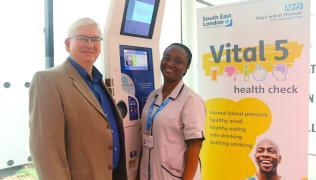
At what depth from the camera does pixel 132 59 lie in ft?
7.19

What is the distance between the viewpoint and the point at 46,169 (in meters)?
1.36

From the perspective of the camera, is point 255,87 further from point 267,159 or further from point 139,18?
point 139,18

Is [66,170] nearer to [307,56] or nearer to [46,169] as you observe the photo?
[46,169]

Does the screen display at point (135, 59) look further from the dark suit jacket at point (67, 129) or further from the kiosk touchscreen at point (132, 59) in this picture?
the dark suit jacket at point (67, 129)

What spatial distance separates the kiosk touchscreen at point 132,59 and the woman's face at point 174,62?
30cm

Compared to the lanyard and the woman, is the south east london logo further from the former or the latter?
the lanyard

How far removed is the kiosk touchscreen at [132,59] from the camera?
2.02m

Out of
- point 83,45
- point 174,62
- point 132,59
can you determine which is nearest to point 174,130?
point 174,62

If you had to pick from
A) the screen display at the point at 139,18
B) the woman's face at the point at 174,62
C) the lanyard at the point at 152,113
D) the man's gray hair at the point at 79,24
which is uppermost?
the screen display at the point at 139,18

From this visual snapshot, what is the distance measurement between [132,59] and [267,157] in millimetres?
1338

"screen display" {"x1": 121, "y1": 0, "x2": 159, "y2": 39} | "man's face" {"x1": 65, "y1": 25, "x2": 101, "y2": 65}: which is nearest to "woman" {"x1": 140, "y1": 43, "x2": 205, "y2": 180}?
"screen display" {"x1": 121, "y1": 0, "x2": 159, "y2": 39}

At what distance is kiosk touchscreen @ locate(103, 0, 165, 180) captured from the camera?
202 centimetres

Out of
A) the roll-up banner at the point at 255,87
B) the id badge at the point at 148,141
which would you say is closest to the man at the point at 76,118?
the id badge at the point at 148,141

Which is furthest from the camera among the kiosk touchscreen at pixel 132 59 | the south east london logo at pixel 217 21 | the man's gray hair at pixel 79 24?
the south east london logo at pixel 217 21
